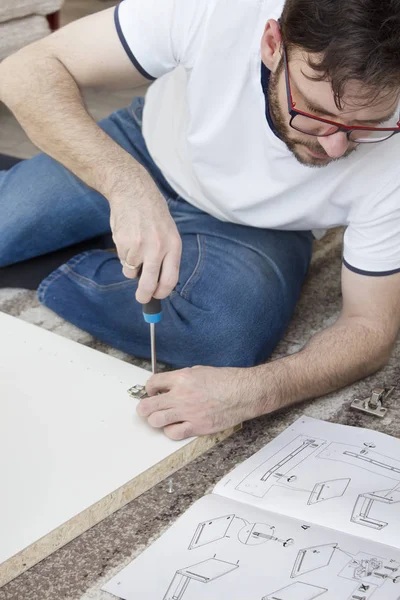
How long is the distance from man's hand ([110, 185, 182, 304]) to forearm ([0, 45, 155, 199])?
184mm

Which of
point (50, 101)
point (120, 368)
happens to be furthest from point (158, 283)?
point (50, 101)

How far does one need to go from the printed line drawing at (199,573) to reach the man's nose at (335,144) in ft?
2.31

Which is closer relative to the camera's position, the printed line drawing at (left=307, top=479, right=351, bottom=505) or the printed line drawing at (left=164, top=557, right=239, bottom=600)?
the printed line drawing at (left=164, top=557, right=239, bottom=600)

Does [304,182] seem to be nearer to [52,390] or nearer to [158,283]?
[158,283]

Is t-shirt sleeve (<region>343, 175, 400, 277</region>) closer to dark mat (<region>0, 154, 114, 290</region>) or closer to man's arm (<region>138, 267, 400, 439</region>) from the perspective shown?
man's arm (<region>138, 267, 400, 439</region>)

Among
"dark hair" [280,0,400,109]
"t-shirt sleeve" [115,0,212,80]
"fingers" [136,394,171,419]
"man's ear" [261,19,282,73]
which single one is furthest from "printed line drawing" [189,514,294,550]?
"t-shirt sleeve" [115,0,212,80]

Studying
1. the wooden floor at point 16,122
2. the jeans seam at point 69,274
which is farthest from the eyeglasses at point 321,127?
the wooden floor at point 16,122

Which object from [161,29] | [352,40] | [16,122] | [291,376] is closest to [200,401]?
[291,376]

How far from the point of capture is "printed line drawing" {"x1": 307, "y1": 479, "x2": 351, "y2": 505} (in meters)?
1.25

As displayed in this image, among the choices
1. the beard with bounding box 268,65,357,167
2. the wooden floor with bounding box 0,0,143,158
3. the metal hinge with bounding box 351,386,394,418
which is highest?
the beard with bounding box 268,65,357,167

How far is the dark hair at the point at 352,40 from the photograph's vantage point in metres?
1.15

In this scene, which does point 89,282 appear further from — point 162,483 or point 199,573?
point 199,573

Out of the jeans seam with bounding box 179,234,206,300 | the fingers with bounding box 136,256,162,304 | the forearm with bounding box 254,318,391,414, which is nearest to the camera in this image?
the fingers with bounding box 136,256,162,304

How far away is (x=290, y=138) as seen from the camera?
57.4 inches
